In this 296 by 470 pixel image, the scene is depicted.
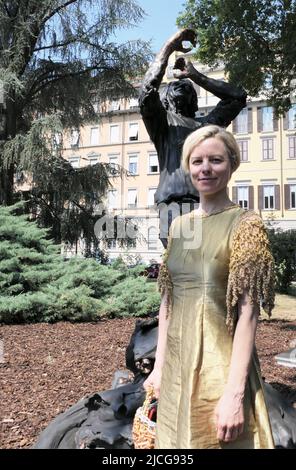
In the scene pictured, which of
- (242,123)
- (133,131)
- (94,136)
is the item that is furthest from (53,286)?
(94,136)

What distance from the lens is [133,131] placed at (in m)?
46.7

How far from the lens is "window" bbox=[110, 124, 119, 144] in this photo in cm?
4741

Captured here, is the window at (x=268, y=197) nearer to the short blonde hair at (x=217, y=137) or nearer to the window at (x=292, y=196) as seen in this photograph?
the window at (x=292, y=196)

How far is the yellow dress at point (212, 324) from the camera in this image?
158 cm

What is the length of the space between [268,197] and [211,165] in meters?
40.2

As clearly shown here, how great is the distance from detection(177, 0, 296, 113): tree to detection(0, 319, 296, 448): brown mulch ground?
793 centimetres

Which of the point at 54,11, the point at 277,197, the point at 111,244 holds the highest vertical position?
the point at 54,11

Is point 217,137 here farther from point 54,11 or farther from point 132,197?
point 132,197

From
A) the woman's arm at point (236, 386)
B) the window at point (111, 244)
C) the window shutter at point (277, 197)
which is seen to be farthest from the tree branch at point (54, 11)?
the window shutter at point (277, 197)

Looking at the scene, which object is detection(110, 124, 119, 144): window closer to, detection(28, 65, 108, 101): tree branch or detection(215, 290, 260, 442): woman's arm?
detection(28, 65, 108, 101): tree branch

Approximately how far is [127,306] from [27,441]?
5.23m

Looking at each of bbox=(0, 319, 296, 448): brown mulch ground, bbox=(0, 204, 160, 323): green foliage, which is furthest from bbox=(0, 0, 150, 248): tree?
bbox=(0, 319, 296, 448): brown mulch ground

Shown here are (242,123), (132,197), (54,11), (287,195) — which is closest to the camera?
(54,11)

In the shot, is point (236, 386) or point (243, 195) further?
point (243, 195)
